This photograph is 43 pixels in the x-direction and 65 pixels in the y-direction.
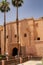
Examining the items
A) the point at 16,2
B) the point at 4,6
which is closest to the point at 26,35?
the point at 16,2

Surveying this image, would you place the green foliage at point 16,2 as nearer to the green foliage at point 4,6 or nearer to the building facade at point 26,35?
the green foliage at point 4,6

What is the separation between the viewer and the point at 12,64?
2386 centimetres

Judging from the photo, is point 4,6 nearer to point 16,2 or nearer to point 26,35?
point 16,2

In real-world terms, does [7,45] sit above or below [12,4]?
below

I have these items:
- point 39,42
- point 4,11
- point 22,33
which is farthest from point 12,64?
point 4,11

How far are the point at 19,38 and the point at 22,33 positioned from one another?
57.8 inches

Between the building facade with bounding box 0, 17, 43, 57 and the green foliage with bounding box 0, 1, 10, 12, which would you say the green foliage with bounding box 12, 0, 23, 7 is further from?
the building facade with bounding box 0, 17, 43, 57

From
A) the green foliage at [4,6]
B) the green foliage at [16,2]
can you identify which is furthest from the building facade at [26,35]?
the green foliage at [4,6]

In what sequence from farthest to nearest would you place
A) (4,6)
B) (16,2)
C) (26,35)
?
(4,6) → (26,35) → (16,2)

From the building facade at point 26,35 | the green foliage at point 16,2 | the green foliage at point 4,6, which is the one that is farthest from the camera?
the green foliage at point 4,6

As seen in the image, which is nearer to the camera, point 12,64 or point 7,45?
point 12,64

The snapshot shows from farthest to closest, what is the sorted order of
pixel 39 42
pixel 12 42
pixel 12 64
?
pixel 12 42 → pixel 39 42 → pixel 12 64

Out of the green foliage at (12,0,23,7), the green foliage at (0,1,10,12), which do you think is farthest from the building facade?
the green foliage at (0,1,10,12)

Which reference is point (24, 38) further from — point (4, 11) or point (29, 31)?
point (4, 11)
